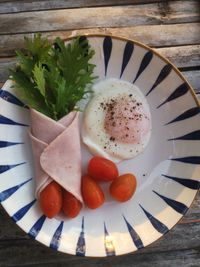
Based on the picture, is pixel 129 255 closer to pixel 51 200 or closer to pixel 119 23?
pixel 51 200

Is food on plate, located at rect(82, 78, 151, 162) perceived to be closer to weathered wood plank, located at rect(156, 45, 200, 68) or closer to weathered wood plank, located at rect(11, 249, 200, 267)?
weathered wood plank, located at rect(156, 45, 200, 68)

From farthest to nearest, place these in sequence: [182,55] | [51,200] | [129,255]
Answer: [182,55], [129,255], [51,200]

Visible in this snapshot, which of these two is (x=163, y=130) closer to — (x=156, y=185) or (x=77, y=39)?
(x=156, y=185)

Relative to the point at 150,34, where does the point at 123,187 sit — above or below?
below

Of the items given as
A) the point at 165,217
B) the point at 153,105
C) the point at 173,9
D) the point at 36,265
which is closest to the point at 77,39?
the point at 153,105

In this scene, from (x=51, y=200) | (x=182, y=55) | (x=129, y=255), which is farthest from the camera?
(x=182, y=55)

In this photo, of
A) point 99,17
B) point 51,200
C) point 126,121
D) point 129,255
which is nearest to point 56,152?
point 51,200
